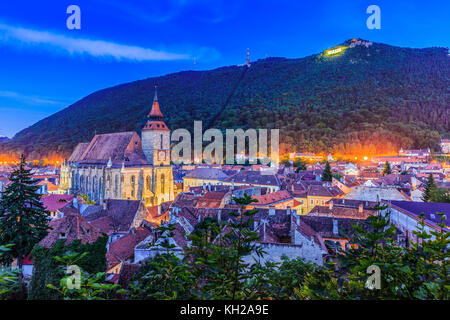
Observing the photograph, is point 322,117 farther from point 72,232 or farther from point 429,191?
point 72,232

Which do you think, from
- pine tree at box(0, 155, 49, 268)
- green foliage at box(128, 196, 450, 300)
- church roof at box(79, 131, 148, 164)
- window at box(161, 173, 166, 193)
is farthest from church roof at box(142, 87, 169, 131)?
green foliage at box(128, 196, 450, 300)

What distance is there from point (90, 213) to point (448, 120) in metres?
195

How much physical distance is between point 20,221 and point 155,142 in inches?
1351

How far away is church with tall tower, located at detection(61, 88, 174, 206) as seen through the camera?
47.0 meters

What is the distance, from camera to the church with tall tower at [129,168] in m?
47.0

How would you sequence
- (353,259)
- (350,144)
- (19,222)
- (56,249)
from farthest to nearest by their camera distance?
(350,144) < (19,222) < (56,249) < (353,259)

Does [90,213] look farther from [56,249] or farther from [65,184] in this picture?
[65,184]

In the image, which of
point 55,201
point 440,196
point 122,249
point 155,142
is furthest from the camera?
point 155,142

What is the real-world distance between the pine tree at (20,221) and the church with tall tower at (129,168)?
26952mm

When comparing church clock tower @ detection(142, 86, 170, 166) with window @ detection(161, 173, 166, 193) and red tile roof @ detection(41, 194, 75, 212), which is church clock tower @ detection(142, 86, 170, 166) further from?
red tile roof @ detection(41, 194, 75, 212)

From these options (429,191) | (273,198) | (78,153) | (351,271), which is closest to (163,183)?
(273,198)

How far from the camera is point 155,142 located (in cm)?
5162

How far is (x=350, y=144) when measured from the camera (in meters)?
139
